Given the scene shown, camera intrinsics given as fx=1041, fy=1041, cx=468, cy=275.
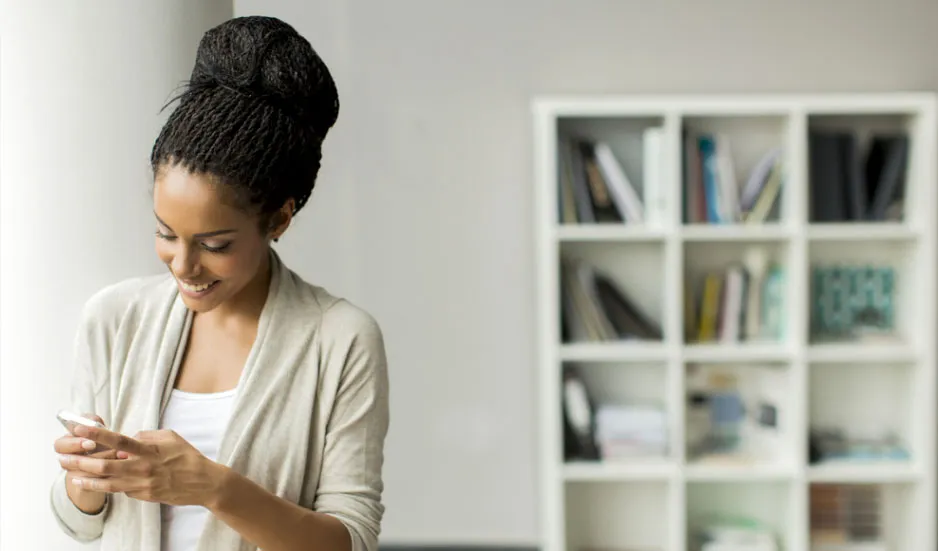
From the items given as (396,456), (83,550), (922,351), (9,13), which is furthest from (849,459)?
(9,13)

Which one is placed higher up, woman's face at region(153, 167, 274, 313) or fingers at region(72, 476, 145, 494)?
woman's face at region(153, 167, 274, 313)

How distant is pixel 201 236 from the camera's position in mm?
1119

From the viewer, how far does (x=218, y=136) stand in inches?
43.6

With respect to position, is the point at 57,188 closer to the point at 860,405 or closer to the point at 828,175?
the point at 828,175

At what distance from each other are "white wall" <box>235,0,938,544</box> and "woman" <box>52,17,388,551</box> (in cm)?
283

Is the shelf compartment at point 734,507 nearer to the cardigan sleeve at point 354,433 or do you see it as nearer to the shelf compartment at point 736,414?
the shelf compartment at point 736,414

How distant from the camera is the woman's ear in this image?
1.18m

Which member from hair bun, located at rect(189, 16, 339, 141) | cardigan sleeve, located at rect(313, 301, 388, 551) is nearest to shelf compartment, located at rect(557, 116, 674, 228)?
cardigan sleeve, located at rect(313, 301, 388, 551)

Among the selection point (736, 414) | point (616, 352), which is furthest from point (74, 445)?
point (736, 414)

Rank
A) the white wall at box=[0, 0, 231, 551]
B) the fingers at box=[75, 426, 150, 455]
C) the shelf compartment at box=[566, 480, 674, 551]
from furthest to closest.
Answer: the shelf compartment at box=[566, 480, 674, 551], the white wall at box=[0, 0, 231, 551], the fingers at box=[75, 426, 150, 455]

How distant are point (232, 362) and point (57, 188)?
0.38 meters

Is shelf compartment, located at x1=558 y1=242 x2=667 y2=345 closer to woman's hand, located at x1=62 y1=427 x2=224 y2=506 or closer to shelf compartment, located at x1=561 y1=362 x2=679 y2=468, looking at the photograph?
shelf compartment, located at x1=561 y1=362 x2=679 y2=468

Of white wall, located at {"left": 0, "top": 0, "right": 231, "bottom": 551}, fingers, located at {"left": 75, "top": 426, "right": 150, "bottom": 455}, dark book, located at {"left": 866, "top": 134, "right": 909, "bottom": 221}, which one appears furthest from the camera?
dark book, located at {"left": 866, "top": 134, "right": 909, "bottom": 221}

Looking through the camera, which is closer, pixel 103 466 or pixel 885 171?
pixel 103 466
